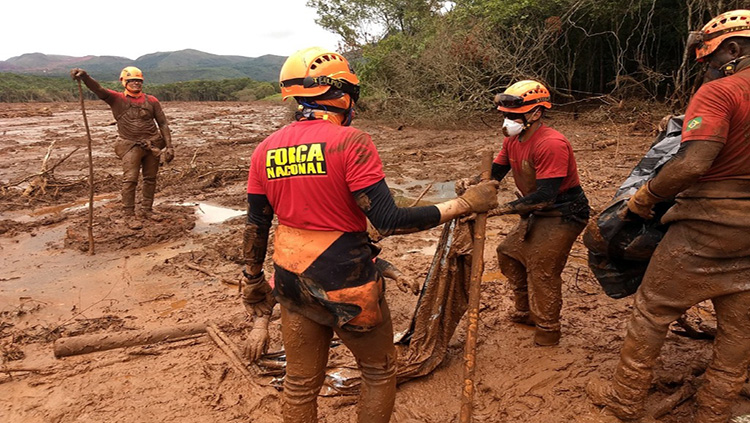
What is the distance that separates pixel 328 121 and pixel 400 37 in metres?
16.9

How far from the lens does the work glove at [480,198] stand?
7.45ft

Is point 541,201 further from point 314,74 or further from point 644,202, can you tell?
point 314,74

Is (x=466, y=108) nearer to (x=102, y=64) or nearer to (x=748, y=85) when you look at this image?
(x=748, y=85)

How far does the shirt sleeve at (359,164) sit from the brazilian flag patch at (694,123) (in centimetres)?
150

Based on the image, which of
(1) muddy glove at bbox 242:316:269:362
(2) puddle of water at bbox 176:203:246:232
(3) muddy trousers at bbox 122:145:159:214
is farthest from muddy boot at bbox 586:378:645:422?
(3) muddy trousers at bbox 122:145:159:214

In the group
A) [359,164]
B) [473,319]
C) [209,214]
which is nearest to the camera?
[359,164]

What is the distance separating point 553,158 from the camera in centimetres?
313

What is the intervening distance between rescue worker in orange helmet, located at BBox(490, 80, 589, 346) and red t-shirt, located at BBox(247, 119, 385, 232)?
1.48 metres

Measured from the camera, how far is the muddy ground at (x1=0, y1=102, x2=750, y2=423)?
9.86 ft

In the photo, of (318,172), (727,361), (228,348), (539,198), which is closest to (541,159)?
(539,198)

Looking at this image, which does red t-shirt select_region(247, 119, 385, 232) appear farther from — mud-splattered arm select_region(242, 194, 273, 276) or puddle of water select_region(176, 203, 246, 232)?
puddle of water select_region(176, 203, 246, 232)

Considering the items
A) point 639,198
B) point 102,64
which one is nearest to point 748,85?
point 639,198

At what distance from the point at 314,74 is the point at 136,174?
5994mm

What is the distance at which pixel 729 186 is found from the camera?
2.19 metres
